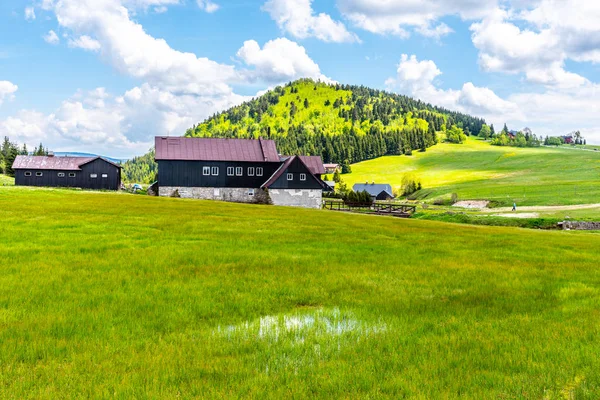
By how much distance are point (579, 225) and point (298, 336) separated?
59.2 metres

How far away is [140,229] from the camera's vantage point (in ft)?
77.7

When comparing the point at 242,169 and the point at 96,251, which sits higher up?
the point at 242,169

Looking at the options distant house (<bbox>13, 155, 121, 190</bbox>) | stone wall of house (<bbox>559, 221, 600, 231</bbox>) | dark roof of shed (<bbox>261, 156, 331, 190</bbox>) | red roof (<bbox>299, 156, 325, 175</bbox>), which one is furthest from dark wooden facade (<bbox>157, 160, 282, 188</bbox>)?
stone wall of house (<bbox>559, 221, 600, 231</bbox>)

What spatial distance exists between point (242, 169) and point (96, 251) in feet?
223

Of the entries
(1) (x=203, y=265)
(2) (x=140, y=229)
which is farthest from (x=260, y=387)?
(2) (x=140, y=229)

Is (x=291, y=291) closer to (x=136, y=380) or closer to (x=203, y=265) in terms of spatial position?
(x=203, y=265)

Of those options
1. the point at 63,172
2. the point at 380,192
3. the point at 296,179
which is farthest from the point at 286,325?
the point at 380,192

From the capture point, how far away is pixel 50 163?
301 ft

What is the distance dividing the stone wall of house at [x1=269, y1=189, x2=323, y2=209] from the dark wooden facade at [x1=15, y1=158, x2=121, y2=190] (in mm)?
36404

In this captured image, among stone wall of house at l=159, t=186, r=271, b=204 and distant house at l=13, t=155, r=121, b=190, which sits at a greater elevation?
distant house at l=13, t=155, r=121, b=190

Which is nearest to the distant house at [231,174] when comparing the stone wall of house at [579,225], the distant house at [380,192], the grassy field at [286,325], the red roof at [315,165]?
the red roof at [315,165]

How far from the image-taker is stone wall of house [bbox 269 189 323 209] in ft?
262

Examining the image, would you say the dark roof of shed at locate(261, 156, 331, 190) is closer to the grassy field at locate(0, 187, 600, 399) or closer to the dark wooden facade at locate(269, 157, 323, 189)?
the dark wooden facade at locate(269, 157, 323, 189)

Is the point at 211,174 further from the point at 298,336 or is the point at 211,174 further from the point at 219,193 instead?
the point at 298,336
